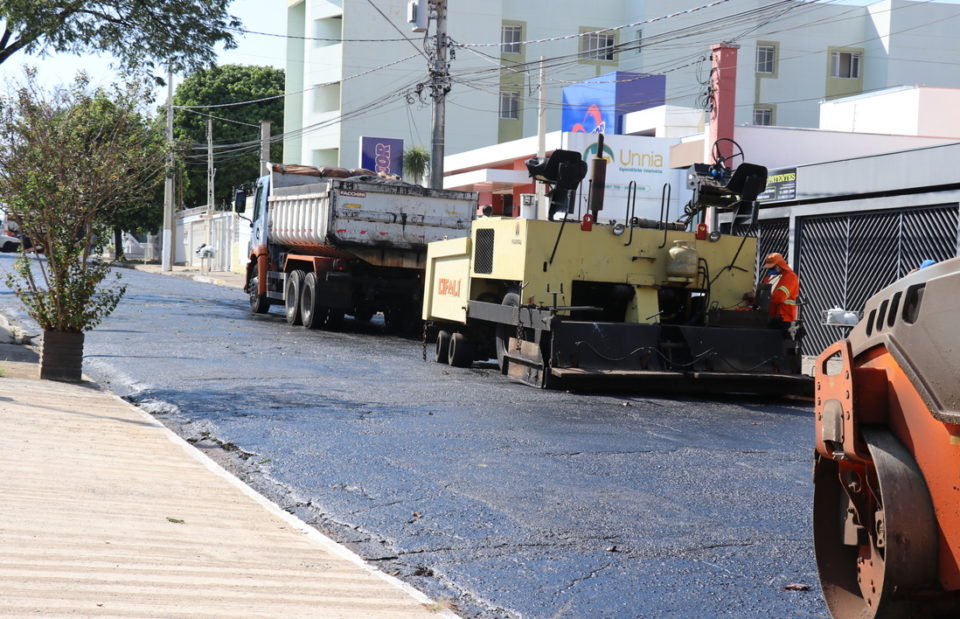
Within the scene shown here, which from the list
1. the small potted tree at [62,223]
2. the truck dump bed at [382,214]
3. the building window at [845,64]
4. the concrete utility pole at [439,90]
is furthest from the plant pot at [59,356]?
the building window at [845,64]

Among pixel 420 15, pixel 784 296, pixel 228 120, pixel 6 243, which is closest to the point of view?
pixel 784 296

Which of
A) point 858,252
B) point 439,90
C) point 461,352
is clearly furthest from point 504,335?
point 439,90

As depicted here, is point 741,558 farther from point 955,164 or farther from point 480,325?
point 955,164

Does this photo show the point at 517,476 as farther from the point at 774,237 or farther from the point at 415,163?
the point at 415,163

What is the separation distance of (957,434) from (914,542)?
38 centimetres

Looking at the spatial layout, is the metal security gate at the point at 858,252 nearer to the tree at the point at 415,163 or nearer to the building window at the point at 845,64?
the tree at the point at 415,163

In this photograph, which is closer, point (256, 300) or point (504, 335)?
point (504, 335)

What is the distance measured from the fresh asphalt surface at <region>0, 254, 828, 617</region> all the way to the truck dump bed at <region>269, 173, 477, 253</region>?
600cm

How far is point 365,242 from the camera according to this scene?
21.3m

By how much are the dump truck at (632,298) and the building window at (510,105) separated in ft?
151

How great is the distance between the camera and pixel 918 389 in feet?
11.3

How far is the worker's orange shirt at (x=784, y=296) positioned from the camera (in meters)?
14.1

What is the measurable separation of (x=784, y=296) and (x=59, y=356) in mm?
8101

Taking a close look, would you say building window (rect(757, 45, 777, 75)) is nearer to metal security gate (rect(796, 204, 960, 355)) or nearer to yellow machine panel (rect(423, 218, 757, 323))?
metal security gate (rect(796, 204, 960, 355))
